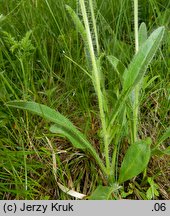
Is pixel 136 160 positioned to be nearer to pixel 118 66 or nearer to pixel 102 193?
pixel 102 193

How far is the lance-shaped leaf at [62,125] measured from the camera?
1152 mm

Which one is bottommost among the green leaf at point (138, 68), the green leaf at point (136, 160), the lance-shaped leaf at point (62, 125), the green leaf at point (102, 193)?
the green leaf at point (102, 193)

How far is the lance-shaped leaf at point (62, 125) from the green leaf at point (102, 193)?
0.21ft

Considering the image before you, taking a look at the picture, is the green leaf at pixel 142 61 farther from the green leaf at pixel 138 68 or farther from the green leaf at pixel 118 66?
the green leaf at pixel 118 66

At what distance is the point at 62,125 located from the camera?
1.17 metres

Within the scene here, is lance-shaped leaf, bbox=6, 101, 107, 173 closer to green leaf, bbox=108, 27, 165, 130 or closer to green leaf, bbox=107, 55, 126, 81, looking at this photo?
green leaf, bbox=108, 27, 165, 130

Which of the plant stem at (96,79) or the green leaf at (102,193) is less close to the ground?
the plant stem at (96,79)

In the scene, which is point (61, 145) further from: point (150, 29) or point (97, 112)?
point (150, 29)

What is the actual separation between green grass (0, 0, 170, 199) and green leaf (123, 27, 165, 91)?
0.01 metres

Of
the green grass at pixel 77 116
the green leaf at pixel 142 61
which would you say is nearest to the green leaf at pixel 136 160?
the green grass at pixel 77 116

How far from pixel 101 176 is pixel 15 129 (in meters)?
0.32

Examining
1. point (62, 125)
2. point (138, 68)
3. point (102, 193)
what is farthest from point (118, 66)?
point (102, 193)

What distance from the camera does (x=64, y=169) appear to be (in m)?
1.24

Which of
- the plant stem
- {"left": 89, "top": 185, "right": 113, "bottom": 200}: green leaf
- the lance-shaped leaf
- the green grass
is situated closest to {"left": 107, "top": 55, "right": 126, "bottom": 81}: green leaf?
the green grass
